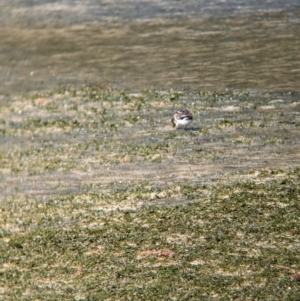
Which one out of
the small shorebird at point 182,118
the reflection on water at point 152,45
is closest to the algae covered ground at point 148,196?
the small shorebird at point 182,118

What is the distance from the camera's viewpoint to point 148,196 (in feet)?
27.7

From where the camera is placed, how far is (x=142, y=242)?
7582 mm

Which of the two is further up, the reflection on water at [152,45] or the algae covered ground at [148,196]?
the algae covered ground at [148,196]

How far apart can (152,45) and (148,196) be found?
172 inches

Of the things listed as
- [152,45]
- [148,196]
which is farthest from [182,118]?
[152,45]

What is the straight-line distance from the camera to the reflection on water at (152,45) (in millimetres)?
11125

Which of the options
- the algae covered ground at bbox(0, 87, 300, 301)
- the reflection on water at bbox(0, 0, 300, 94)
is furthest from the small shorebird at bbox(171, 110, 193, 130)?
the reflection on water at bbox(0, 0, 300, 94)

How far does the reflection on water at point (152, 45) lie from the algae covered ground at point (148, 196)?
0.51 metres

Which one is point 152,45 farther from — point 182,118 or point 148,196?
point 148,196

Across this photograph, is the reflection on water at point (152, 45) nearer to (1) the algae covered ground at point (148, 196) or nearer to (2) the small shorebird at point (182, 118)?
(1) the algae covered ground at point (148, 196)

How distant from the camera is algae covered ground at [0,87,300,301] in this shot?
6965mm

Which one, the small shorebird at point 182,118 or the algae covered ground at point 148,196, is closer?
the algae covered ground at point 148,196

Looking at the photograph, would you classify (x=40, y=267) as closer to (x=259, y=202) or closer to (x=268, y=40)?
(x=259, y=202)

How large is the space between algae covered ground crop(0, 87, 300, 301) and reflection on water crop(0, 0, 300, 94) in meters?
0.51
